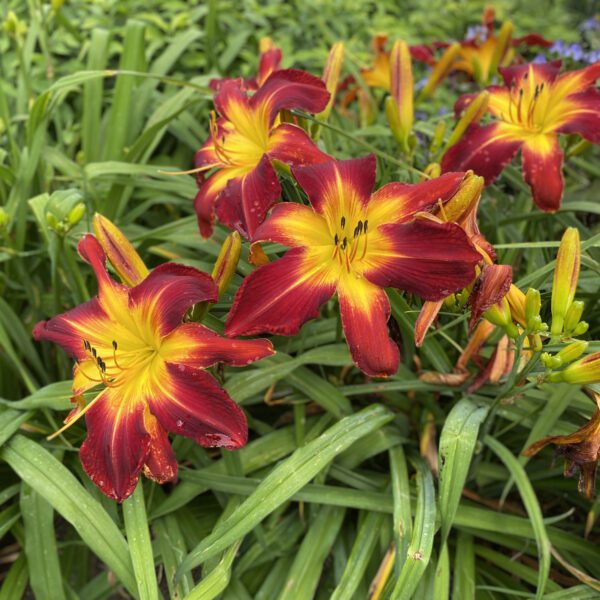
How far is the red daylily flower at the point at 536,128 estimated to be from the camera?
118cm

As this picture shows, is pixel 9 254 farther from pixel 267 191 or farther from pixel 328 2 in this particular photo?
pixel 328 2

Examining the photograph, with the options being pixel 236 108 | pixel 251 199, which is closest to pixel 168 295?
pixel 251 199

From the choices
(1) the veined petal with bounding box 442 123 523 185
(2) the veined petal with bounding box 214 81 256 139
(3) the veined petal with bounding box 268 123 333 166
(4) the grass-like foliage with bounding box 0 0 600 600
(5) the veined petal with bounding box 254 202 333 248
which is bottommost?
(4) the grass-like foliage with bounding box 0 0 600 600

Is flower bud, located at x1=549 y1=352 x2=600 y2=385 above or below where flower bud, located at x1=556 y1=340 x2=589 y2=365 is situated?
below

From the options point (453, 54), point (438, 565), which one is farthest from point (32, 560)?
point (453, 54)

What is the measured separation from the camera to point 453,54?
1.63m

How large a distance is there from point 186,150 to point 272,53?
58 cm

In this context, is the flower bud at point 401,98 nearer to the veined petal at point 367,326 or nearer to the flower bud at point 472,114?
the flower bud at point 472,114

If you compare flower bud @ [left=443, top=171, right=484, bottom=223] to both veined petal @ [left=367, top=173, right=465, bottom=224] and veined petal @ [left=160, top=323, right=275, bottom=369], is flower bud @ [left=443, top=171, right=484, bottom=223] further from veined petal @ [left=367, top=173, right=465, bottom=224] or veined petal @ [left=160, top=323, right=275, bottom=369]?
veined petal @ [left=160, top=323, right=275, bottom=369]

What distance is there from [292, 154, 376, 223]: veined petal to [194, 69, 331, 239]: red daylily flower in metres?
0.06

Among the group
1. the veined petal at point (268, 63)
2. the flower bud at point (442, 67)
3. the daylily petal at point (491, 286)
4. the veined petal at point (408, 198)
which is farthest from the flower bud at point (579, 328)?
the flower bud at point (442, 67)

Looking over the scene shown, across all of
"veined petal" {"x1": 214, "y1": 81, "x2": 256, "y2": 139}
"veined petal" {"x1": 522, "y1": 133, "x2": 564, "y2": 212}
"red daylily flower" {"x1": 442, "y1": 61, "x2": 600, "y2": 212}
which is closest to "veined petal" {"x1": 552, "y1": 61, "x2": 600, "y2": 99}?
"red daylily flower" {"x1": 442, "y1": 61, "x2": 600, "y2": 212}

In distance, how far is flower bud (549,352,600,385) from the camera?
863mm

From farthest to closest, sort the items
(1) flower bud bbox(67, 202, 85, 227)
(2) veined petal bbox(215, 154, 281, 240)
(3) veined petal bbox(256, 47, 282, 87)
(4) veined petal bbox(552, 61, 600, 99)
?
(3) veined petal bbox(256, 47, 282, 87) < (4) veined petal bbox(552, 61, 600, 99) < (1) flower bud bbox(67, 202, 85, 227) < (2) veined petal bbox(215, 154, 281, 240)
